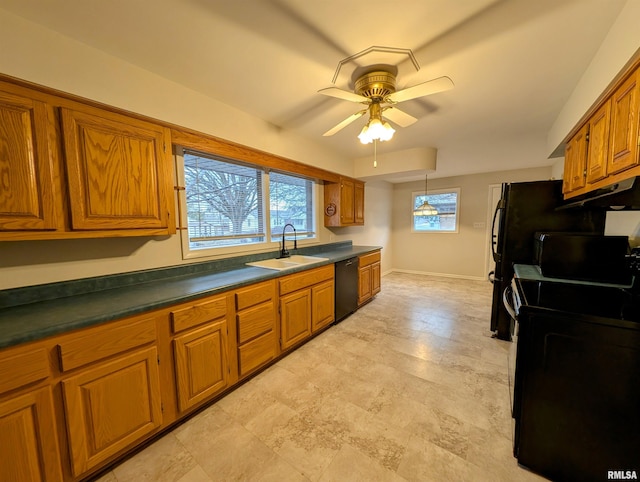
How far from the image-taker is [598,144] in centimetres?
155

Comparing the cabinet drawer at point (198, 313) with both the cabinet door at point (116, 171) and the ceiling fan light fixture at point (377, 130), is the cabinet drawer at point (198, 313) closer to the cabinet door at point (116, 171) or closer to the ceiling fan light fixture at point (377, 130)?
the cabinet door at point (116, 171)

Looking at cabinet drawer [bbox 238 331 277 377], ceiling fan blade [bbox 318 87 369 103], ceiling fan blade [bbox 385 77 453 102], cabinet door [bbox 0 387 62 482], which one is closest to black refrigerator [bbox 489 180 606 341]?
ceiling fan blade [bbox 385 77 453 102]

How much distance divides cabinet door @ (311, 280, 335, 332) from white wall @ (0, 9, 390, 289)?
55.5 inches

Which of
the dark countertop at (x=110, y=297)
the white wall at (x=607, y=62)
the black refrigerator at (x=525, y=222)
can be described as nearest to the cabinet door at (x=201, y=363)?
the dark countertop at (x=110, y=297)

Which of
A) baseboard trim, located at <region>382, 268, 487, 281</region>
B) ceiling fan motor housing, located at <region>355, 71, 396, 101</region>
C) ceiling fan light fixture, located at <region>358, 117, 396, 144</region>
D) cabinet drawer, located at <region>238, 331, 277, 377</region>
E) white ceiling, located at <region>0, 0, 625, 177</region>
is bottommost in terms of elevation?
baseboard trim, located at <region>382, 268, 487, 281</region>

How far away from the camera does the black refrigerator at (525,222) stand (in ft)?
8.20

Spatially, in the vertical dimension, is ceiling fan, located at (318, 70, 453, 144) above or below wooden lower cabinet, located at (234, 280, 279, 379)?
above

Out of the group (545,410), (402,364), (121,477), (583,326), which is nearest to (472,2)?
(583,326)

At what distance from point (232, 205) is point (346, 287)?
1.80 meters

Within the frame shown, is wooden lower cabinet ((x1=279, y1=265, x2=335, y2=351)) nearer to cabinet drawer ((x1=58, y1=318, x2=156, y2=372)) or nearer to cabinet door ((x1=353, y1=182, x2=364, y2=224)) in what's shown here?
cabinet drawer ((x1=58, y1=318, x2=156, y2=372))

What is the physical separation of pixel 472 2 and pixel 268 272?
216 centimetres

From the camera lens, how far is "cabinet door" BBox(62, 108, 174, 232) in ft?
4.53

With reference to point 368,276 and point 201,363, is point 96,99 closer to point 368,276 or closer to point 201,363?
point 201,363

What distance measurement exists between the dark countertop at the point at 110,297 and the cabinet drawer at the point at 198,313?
73 mm
